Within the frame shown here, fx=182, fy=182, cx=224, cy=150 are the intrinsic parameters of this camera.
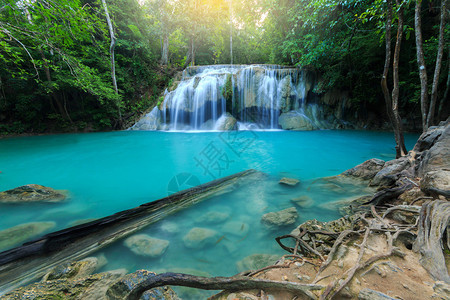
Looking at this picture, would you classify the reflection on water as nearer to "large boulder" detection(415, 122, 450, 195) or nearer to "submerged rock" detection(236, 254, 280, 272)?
"submerged rock" detection(236, 254, 280, 272)

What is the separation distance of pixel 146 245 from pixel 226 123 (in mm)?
11645

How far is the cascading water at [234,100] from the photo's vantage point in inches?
542

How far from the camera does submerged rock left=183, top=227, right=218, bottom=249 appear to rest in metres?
2.27

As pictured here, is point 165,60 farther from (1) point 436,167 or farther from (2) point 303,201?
(1) point 436,167

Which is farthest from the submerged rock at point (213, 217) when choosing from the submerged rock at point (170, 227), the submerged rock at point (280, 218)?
the submerged rock at point (280, 218)

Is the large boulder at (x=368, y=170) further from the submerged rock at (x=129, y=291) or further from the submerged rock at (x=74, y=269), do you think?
the submerged rock at (x=74, y=269)

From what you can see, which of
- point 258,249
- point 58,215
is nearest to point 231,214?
point 258,249

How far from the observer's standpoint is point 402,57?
10.1 meters

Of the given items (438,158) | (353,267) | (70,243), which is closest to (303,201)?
(438,158)

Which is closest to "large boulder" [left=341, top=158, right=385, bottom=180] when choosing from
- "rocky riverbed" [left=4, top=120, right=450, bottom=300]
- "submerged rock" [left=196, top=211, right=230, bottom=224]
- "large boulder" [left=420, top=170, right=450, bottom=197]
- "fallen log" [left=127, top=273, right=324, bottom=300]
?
"rocky riverbed" [left=4, top=120, right=450, bottom=300]

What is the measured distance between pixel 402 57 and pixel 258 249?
544 inches

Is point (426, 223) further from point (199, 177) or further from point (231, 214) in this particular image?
point (199, 177)

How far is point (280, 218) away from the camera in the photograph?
2.67 m

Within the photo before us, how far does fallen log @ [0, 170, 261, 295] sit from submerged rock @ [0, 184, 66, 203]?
196 centimetres
